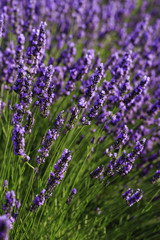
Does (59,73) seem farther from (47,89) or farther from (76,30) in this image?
(76,30)

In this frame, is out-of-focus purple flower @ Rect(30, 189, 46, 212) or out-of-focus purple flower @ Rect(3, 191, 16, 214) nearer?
out-of-focus purple flower @ Rect(3, 191, 16, 214)

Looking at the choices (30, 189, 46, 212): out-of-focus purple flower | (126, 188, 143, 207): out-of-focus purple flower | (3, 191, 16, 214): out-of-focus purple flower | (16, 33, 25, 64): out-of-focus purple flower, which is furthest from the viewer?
(16, 33, 25, 64): out-of-focus purple flower

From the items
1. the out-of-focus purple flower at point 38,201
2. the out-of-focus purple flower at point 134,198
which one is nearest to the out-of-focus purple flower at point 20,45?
the out-of-focus purple flower at point 38,201

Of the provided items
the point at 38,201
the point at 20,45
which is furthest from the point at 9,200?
the point at 20,45

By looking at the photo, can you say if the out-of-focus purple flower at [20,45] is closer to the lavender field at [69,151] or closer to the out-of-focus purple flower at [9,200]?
the lavender field at [69,151]

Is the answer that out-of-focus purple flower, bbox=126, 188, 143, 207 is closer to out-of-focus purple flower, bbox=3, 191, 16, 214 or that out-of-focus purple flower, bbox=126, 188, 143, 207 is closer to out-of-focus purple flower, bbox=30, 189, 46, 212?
out-of-focus purple flower, bbox=30, 189, 46, 212

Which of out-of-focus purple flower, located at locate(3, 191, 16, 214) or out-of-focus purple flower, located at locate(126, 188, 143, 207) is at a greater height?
out-of-focus purple flower, located at locate(3, 191, 16, 214)

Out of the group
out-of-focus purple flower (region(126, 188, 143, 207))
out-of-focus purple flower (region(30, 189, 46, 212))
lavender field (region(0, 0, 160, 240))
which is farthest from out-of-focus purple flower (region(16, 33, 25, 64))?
out-of-focus purple flower (region(126, 188, 143, 207))

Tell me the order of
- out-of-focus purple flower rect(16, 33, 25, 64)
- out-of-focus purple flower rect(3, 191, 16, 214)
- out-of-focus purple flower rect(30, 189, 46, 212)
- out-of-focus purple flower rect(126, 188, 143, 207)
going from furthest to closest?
out-of-focus purple flower rect(16, 33, 25, 64)
out-of-focus purple flower rect(126, 188, 143, 207)
out-of-focus purple flower rect(30, 189, 46, 212)
out-of-focus purple flower rect(3, 191, 16, 214)

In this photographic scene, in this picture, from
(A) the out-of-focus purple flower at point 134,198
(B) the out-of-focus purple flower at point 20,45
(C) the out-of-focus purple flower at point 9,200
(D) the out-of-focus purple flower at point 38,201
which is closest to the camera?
(C) the out-of-focus purple flower at point 9,200

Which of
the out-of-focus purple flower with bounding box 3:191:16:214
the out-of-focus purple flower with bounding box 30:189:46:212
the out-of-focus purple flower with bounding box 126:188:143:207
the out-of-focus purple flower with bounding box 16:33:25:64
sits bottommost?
the out-of-focus purple flower with bounding box 126:188:143:207

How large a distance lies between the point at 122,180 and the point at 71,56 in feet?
5.67

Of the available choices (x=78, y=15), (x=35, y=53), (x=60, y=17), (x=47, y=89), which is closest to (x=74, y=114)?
(x=47, y=89)

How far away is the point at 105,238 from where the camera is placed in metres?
1.95
